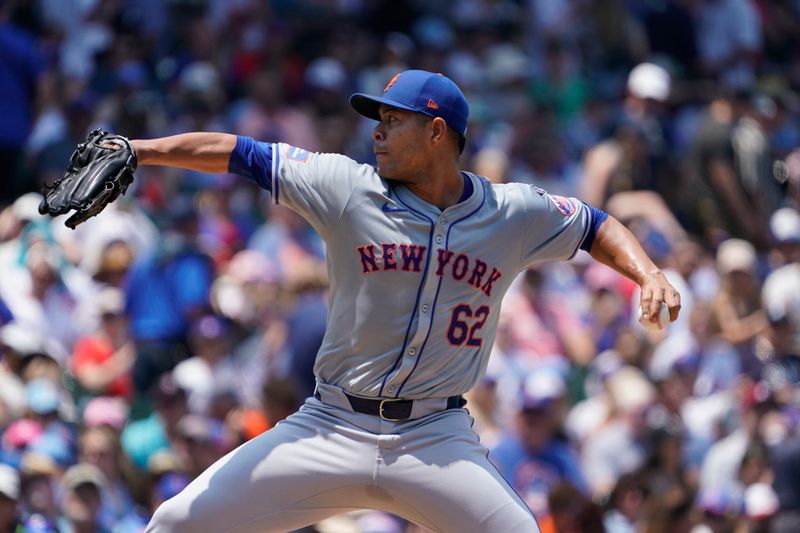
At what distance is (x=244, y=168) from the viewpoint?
17.8 feet

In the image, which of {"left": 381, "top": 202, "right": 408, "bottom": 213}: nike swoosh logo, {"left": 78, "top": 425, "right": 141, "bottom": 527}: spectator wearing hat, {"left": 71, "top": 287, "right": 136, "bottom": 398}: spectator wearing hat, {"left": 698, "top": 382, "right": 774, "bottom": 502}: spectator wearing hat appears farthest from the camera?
{"left": 71, "top": 287, "right": 136, "bottom": 398}: spectator wearing hat

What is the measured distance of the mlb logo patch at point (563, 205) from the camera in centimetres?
568

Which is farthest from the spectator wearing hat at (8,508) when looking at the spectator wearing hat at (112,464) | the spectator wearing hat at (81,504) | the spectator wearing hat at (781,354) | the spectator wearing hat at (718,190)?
the spectator wearing hat at (718,190)

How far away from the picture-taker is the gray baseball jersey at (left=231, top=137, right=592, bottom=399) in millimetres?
5410

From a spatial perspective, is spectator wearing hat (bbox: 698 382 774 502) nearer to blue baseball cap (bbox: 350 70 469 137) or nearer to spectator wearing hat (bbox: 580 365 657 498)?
spectator wearing hat (bbox: 580 365 657 498)

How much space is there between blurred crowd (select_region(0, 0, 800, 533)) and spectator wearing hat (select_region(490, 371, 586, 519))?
18 millimetres

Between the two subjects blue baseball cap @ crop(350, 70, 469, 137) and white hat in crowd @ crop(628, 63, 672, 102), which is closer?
blue baseball cap @ crop(350, 70, 469, 137)

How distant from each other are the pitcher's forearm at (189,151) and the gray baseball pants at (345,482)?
0.98 meters

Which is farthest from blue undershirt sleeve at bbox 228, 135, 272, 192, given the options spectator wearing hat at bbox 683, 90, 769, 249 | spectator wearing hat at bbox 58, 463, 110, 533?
spectator wearing hat at bbox 683, 90, 769, 249

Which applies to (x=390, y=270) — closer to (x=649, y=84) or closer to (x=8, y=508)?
(x=8, y=508)

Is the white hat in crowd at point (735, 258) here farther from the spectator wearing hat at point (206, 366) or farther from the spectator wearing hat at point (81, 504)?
the spectator wearing hat at point (81, 504)

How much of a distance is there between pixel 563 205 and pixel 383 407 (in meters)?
1.03

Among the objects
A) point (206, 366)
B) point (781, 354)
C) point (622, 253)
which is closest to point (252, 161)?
point (622, 253)

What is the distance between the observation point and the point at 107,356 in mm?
9766
